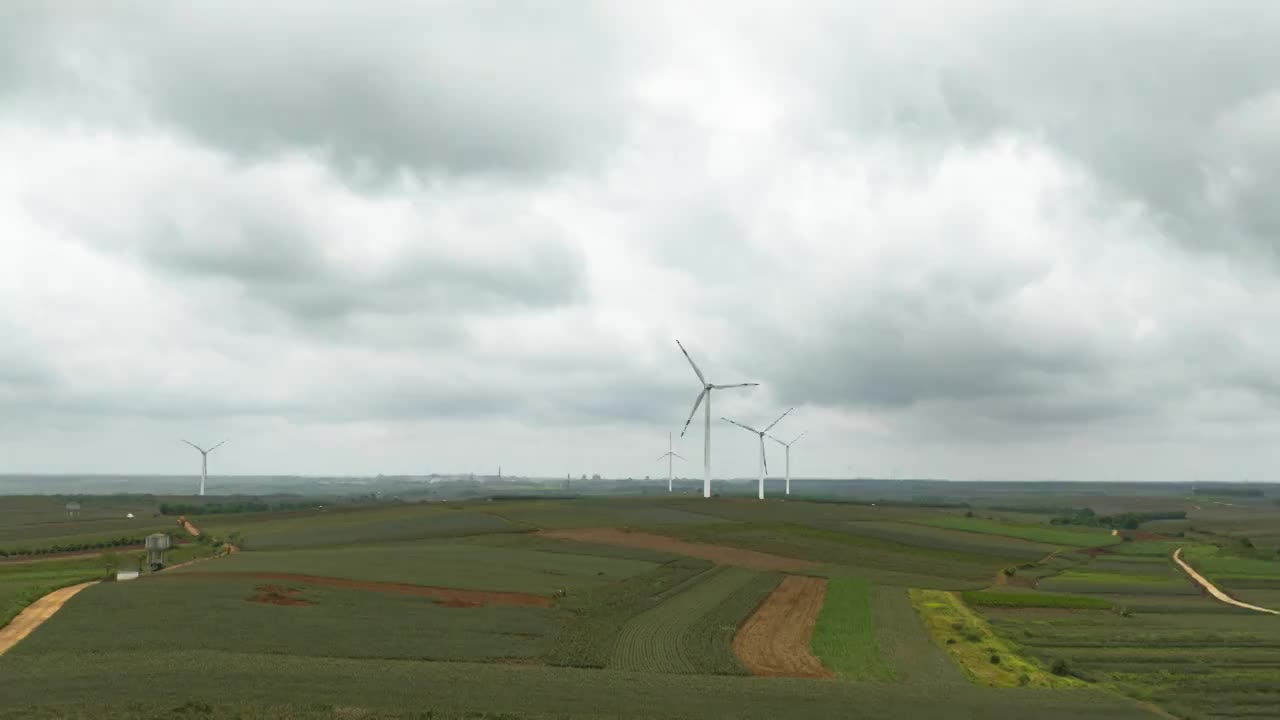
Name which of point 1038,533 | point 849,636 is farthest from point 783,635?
point 1038,533

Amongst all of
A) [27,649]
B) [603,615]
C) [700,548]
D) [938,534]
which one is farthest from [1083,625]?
[938,534]

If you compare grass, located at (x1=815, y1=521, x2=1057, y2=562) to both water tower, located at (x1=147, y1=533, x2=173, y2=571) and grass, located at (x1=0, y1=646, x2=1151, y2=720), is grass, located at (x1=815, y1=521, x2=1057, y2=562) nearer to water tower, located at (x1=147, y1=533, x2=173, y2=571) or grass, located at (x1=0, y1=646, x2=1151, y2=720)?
grass, located at (x1=0, y1=646, x2=1151, y2=720)

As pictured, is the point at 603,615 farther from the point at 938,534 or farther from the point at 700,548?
the point at 938,534

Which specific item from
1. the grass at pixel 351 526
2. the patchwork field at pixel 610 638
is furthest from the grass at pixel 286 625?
the grass at pixel 351 526

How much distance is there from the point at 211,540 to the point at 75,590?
6901cm

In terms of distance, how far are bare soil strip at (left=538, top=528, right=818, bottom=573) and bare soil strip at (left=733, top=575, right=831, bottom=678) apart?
21433 mm

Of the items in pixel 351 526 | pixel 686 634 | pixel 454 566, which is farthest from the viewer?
pixel 351 526

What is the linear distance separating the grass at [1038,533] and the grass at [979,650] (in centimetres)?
9369

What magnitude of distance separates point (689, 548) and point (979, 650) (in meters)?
70.9

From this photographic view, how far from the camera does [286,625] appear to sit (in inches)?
2356

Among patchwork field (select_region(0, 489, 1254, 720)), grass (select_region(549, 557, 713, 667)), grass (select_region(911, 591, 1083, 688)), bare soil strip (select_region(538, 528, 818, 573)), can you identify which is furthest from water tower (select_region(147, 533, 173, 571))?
grass (select_region(911, 591, 1083, 688))

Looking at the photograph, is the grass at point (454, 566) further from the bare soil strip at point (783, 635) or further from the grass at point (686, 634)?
the bare soil strip at point (783, 635)

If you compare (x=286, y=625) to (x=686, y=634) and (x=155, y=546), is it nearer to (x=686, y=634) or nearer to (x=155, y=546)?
(x=686, y=634)

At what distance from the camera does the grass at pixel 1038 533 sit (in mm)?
167325
